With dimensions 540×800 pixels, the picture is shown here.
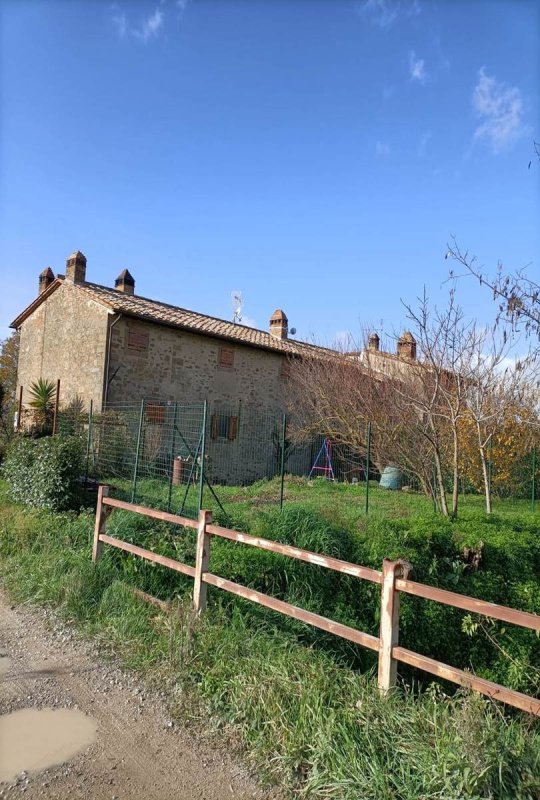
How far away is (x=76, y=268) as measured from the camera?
18250 millimetres

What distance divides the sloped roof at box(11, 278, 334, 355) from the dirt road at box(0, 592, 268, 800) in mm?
12851

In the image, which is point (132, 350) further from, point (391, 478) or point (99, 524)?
point (99, 524)

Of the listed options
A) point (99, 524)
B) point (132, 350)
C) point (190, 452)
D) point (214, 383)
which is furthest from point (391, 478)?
point (99, 524)

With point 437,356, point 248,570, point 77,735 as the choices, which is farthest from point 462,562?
point 77,735

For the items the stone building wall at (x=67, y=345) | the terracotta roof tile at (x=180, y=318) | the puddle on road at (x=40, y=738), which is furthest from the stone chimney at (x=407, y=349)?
the puddle on road at (x=40, y=738)

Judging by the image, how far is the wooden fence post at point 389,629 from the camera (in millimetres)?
3189

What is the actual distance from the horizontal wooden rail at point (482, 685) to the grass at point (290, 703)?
0.50 feet

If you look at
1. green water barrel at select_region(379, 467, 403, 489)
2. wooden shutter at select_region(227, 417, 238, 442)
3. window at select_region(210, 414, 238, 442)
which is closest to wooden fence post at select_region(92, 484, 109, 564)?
green water barrel at select_region(379, 467, 403, 489)

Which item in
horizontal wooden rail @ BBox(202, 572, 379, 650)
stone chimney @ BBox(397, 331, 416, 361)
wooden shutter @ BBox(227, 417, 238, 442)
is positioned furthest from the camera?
wooden shutter @ BBox(227, 417, 238, 442)

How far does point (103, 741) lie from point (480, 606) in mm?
2209

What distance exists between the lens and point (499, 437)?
1420 cm

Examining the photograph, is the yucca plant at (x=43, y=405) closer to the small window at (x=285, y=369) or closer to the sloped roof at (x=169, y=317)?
the sloped roof at (x=169, y=317)

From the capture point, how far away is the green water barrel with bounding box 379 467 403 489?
15445mm

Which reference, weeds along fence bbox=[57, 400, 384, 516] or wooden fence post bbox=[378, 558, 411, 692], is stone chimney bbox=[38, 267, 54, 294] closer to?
weeds along fence bbox=[57, 400, 384, 516]
